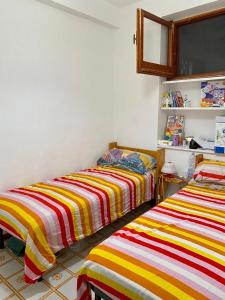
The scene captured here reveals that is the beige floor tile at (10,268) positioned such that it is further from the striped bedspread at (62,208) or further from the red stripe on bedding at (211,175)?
the red stripe on bedding at (211,175)

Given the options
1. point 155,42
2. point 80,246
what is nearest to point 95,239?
point 80,246

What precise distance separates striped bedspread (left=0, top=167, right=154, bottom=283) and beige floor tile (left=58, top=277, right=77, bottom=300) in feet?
0.64

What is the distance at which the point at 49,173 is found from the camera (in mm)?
2689

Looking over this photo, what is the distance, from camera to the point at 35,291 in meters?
1.72

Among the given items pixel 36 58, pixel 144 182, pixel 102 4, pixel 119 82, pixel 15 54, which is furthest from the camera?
pixel 119 82

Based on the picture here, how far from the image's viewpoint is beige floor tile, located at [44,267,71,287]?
1.81 m

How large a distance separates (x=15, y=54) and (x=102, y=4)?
1333mm

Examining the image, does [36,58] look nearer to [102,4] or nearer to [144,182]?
[102,4]

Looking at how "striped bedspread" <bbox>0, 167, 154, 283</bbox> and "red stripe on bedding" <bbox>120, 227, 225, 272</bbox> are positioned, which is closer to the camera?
"red stripe on bedding" <bbox>120, 227, 225, 272</bbox>

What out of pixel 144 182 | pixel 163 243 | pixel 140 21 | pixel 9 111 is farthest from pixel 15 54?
pixel 163 243

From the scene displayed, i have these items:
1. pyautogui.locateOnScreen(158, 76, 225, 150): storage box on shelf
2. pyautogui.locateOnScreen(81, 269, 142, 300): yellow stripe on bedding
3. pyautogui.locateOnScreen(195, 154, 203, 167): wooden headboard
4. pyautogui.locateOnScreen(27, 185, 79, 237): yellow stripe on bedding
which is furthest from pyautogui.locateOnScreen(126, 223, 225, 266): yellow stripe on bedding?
pyautogui.locateOnScreen(158, 76, 225, 150): storage box on shelf

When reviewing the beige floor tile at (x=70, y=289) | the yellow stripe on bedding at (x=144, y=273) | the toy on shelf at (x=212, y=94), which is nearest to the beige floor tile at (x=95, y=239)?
the beige floor tile at (x=70, y=289)

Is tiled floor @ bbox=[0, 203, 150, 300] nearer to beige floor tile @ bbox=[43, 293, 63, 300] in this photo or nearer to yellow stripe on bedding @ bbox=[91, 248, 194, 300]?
beige floor tile @ bbox=[43, 293, 63, 300]

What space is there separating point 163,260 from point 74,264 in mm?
1064
